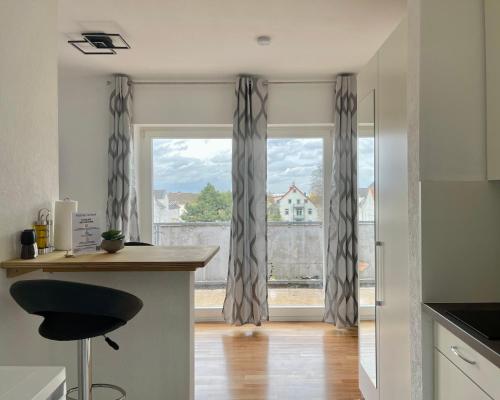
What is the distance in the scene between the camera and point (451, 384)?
156 centimetres

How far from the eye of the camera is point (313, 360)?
3393 millimetres

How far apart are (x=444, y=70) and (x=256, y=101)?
250 centimetres

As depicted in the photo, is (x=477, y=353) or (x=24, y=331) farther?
(x=24, y=331)

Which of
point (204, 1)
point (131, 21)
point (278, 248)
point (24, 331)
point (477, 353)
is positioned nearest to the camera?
point (477, 353)

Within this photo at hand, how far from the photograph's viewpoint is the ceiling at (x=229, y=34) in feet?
8.76

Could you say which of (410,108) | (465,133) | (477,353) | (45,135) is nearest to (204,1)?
(45,135)

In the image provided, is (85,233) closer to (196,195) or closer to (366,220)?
(366,220)

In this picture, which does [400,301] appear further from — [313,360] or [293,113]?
[293,113]

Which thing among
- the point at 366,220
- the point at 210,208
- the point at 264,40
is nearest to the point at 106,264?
the point at 366,220

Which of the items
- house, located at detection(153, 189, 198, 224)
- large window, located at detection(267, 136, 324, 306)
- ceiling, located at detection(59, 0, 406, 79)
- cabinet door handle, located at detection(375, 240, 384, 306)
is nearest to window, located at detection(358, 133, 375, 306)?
cabinet door handle, located at detection(375, 240, 384, 306)

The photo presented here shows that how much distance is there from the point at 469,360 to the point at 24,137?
6.68 ft

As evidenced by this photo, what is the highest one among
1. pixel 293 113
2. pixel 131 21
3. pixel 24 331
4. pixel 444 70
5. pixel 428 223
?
pixel 131 21

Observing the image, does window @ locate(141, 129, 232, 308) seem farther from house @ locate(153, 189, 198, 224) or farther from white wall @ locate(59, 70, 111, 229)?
white wall @ locate(59, 70, 111, 229)

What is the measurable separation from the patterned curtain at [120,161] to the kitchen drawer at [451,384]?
3075 millimetres
